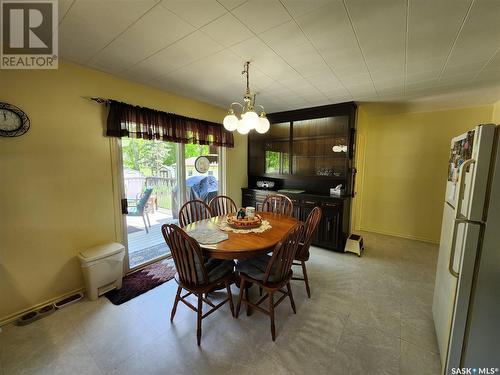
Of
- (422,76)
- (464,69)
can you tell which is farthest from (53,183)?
(464,69)

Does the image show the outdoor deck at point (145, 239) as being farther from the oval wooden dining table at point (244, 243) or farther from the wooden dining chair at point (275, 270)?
the wooden dining chair at point (275, 270)

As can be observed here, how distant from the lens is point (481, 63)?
2.01m

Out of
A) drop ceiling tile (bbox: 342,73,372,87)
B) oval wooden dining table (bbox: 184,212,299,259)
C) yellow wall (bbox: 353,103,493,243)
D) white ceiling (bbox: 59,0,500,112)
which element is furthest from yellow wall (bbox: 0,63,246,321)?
yellow wall (bbox: 353,103,493,243)

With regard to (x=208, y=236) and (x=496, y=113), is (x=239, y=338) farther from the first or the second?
(x=496, y=113)

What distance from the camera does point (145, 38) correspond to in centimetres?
170

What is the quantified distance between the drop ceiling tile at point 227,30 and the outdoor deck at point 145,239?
8.47 feet

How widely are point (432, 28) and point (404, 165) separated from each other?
3.05 metres

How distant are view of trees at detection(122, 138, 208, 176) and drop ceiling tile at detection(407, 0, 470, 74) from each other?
292 centimetres

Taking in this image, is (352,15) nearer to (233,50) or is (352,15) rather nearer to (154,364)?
(233,50)

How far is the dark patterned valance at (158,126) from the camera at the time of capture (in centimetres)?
241

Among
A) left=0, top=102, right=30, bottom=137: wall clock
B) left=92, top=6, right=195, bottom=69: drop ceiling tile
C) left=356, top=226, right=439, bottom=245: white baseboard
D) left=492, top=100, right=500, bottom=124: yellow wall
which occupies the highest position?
left=92, top=6, right=195, bottom=69: drop ceiling tile

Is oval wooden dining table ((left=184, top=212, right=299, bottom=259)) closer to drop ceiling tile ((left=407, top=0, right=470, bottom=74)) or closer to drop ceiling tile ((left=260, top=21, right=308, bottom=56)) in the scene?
drop ceiling tile ((left=260, top=21, right=308, bottom=56))

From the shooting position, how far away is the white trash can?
2.14 m

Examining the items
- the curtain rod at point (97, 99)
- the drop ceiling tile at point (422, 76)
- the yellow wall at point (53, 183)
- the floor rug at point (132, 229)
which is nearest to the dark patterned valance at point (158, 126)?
the curtain rod at point (97, 99)
